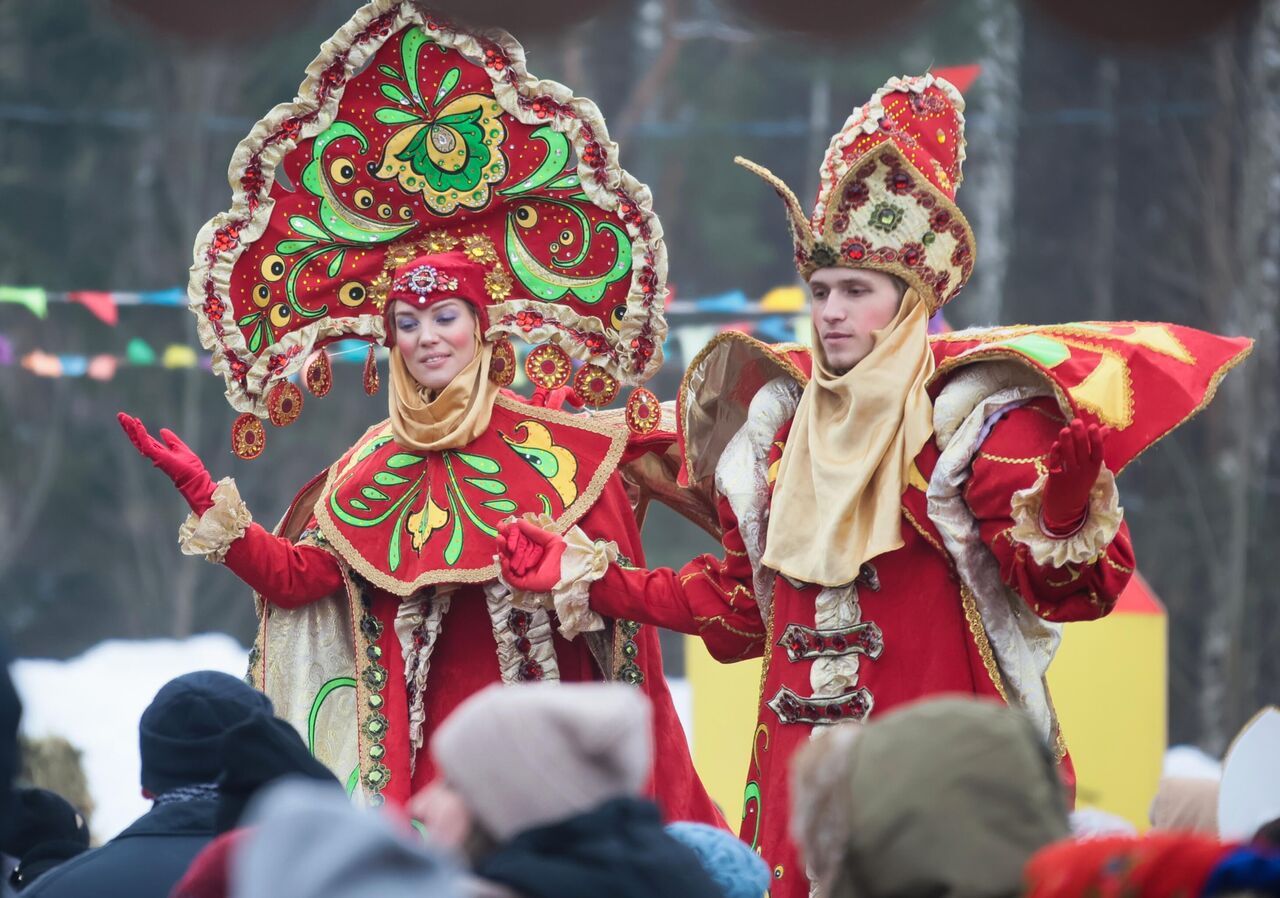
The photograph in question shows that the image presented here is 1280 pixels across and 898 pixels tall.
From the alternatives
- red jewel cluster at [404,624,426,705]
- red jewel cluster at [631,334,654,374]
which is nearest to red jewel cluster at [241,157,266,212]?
red jewel cluster at [631,334,654,374]

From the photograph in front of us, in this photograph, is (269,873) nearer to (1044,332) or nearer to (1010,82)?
(1044,332)

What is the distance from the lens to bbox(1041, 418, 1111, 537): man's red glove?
11.6 ft

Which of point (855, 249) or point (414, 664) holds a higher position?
point (855, 249)

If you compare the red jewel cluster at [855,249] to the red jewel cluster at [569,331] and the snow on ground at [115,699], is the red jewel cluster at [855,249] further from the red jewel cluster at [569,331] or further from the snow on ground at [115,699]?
the snow on ground at [115,699]

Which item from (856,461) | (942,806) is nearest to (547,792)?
(942,806)

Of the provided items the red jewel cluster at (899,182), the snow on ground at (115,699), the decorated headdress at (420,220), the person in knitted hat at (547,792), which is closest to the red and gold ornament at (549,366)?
the decorated headdress at (420,220)

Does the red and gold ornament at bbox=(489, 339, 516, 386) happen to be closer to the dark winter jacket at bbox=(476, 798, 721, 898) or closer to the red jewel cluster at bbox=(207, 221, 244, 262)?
the red jewel cluster at bbox=(207, 221, 244, 262)

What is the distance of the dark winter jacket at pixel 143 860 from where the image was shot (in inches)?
113

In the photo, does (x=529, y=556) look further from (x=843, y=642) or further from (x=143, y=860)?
(x=143, y=860)

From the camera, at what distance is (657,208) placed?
13125 mm

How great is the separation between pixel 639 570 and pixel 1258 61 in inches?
310

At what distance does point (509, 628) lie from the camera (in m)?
4.57

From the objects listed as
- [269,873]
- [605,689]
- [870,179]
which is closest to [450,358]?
[870,179]

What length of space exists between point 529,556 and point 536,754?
2.20m
